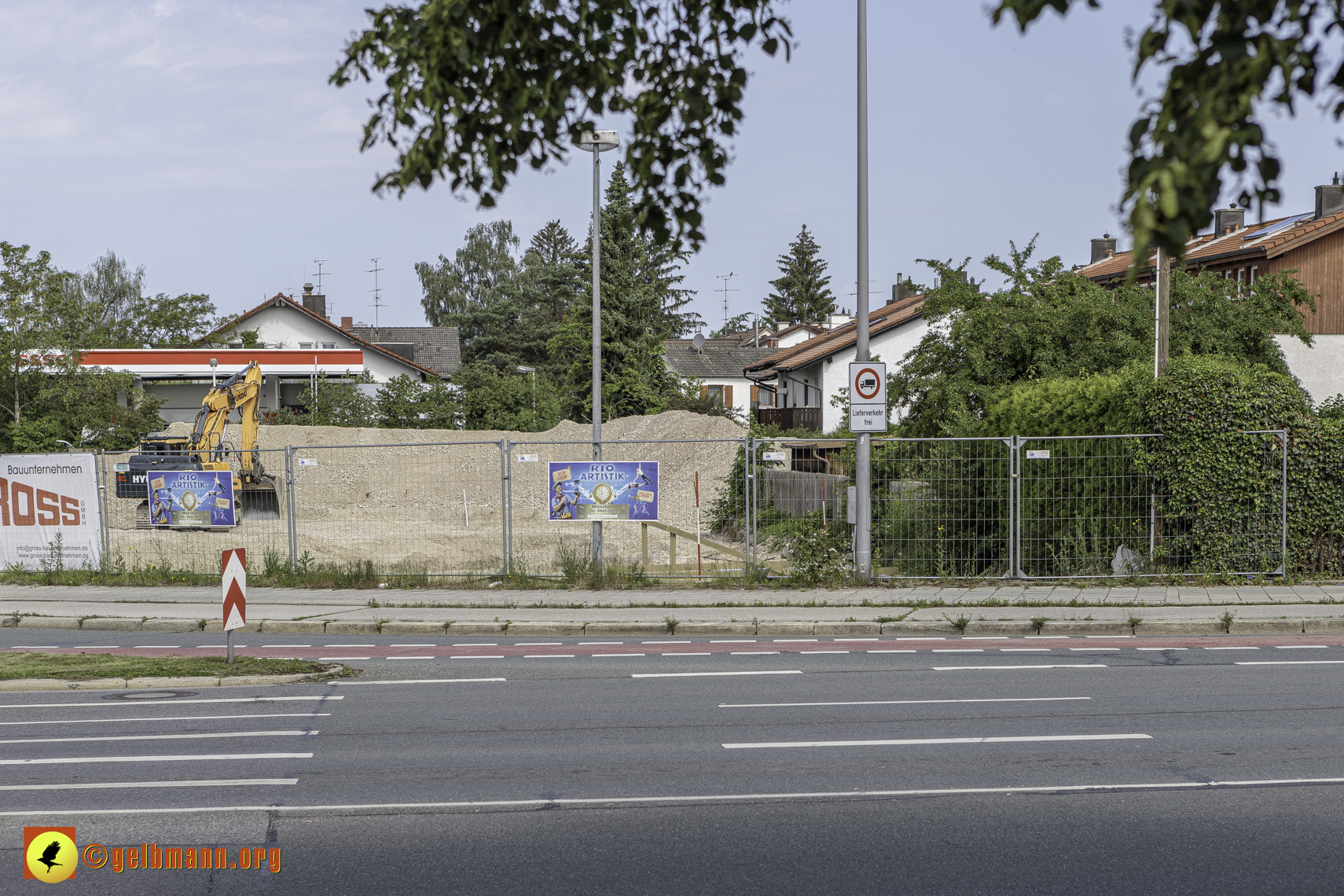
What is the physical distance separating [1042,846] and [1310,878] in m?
1.22

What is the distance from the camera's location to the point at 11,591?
1922 cm

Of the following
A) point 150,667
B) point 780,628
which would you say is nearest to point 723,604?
point 780,628

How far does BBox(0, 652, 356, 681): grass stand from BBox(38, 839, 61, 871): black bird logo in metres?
5.05

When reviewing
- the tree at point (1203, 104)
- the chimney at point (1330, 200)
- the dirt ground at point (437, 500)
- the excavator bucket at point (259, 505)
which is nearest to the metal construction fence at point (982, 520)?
the dirt ground at point (437, 500)

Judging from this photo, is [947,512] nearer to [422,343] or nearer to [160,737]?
[160,737]

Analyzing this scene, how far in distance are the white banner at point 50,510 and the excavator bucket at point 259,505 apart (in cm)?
257

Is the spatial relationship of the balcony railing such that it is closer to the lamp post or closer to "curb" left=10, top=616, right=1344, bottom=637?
the lamp post

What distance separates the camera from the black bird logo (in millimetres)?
5928

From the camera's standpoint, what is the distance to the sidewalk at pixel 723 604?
48.2 ft

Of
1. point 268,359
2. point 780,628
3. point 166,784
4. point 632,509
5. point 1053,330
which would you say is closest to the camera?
point 166,784

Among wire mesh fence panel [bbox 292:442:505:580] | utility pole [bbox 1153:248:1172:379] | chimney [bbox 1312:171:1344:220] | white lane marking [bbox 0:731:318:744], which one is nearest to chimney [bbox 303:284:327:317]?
wire mesh fence panel [bbox 292:442:505:580]

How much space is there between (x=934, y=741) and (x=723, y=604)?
7.64m

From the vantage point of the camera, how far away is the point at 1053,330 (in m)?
25.2

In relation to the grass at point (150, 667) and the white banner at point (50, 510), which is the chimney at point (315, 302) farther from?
the grass at point (150, 667)
